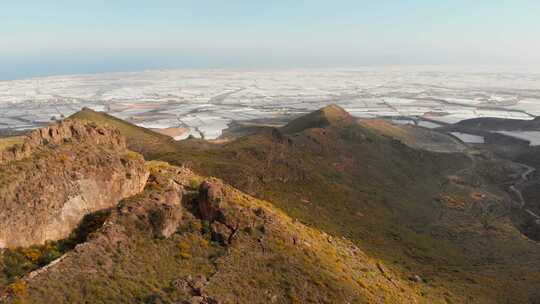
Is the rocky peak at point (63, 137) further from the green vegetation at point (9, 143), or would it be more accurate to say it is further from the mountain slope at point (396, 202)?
the mountain slope at point (396, 202)

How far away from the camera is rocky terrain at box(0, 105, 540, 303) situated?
16.3m

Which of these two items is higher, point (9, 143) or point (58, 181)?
point (58, 181)

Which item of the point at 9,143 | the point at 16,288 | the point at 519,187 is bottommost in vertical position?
the point at 519,187

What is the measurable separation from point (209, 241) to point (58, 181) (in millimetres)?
6842

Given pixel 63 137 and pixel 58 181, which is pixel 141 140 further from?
pixel 58 181

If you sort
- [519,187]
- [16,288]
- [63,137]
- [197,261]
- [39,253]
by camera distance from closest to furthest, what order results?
[16,288]
[39,253]
[197,261]
[63,137]
[519,187]

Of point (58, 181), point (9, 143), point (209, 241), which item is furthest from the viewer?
point (9, 143)

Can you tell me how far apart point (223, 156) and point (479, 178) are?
136 feet

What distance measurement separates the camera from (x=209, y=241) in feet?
66.9

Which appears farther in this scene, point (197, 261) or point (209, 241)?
point (209, 241)

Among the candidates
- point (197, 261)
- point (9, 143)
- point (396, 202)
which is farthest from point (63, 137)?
point (396, 202)

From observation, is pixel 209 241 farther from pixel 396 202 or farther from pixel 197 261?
pixel 396 202

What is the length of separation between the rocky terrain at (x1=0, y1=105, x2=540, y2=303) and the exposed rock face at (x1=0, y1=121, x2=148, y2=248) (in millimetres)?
52

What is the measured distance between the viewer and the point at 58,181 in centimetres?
1816
